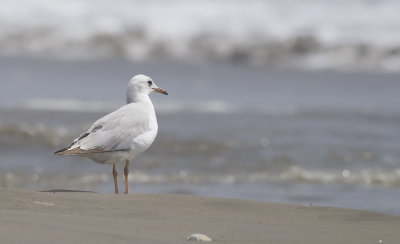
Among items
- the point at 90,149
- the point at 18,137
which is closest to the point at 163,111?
the point at 18,137

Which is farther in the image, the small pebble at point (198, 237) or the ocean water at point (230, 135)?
the ocean water at point (230, 135)

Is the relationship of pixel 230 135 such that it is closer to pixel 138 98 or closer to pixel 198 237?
pixel 138 98

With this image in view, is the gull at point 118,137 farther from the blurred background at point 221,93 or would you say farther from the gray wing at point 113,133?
the blurred background at point 221,93

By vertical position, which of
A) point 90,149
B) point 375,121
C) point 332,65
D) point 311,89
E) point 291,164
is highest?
point 332,65

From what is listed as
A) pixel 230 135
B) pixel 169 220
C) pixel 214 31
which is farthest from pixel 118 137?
pixel 214 31

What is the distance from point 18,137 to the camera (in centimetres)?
979

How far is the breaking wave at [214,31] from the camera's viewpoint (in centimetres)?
1844

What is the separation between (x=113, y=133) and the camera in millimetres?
5934

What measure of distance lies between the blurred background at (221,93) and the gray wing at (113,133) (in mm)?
1650

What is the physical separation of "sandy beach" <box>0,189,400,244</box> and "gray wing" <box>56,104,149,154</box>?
40cm

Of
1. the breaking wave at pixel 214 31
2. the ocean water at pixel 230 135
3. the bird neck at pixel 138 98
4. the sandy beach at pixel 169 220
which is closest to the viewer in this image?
the sandy beach at pixel 169 220

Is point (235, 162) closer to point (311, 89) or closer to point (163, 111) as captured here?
point (163, 111)

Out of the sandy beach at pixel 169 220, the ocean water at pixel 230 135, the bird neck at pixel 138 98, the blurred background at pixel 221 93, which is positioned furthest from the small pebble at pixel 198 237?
the blurred background at pixel 221 93

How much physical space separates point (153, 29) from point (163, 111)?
29.1ft
